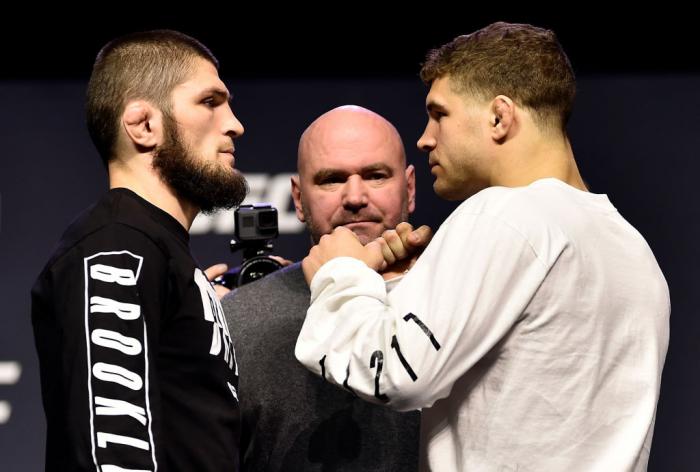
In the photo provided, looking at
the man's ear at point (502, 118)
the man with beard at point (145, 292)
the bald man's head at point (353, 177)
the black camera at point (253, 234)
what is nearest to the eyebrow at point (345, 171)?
the bald man's head at point (353, 177)

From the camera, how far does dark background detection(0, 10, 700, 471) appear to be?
10.5 feet

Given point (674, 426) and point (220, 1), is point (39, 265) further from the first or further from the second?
point (674, 426)

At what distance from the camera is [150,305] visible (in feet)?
4.47

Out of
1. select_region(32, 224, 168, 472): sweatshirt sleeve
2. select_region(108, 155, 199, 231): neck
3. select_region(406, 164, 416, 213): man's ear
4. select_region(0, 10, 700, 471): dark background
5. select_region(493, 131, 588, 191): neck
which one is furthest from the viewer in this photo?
select_region(0, 10, 700, 471): dark background

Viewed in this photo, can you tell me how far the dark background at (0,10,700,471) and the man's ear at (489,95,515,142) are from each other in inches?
68.2

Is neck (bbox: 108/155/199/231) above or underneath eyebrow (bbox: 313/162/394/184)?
above

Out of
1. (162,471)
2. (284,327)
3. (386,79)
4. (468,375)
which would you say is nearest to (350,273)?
(468,375)

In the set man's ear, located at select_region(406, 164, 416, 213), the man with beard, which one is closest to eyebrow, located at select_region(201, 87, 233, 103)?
the man with beard

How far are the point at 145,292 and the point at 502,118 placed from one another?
603 millimetres

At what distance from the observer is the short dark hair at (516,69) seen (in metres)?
1.50

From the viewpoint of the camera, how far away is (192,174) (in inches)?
63.9

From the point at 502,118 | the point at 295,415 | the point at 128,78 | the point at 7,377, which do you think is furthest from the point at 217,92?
the point at 7,377

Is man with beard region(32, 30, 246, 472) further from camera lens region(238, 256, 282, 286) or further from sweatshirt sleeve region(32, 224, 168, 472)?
camera lens region(238, 256, 282, 286)

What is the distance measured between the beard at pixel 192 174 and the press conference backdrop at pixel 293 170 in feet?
5.21
